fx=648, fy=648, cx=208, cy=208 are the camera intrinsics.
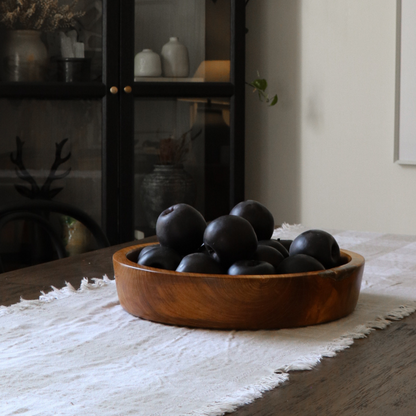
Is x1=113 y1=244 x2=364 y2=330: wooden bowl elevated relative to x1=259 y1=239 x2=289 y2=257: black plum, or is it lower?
lower

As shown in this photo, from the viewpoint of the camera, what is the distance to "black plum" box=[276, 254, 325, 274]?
705 mm

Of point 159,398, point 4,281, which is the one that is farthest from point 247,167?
point 159,398

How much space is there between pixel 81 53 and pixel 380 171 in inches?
54.3

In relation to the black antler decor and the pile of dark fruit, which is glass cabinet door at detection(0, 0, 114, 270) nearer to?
the black antler decor

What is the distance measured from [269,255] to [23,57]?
85.1 inches

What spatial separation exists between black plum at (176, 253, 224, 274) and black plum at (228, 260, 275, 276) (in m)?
0.02

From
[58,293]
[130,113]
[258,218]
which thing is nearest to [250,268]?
[258,218]

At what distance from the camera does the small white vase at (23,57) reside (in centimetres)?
259

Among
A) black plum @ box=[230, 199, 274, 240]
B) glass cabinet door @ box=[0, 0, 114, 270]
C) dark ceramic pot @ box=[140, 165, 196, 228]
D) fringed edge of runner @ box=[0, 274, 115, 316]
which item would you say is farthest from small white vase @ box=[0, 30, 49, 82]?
black plum @ box=[230, 199, 274, 240]

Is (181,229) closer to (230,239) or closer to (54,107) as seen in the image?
(230,239)

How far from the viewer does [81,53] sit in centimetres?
268

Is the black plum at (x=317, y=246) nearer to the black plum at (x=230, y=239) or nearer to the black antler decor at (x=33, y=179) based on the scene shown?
the black plum at (x=230, y=239)

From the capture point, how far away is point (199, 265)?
0.70 meters

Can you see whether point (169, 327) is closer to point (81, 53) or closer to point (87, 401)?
point (87, 401)
